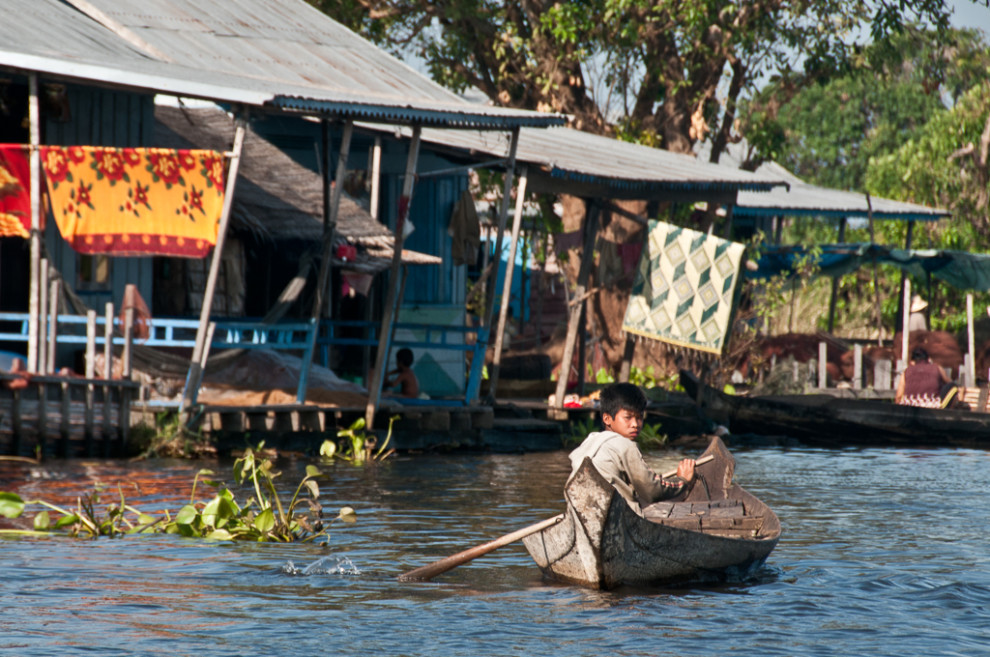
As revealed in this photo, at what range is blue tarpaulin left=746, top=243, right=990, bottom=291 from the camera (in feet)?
75.3

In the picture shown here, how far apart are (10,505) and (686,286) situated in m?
10.4

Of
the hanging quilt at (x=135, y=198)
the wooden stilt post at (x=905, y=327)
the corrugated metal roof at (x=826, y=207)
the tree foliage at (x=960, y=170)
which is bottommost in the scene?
the wooden stilt post at (x=905, y=327)

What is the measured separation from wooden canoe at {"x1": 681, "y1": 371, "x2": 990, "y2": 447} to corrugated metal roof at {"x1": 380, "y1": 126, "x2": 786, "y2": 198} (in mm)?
2906

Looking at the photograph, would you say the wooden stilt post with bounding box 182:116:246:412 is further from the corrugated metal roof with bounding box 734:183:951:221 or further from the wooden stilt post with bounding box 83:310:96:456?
the corrugated metal roof with bounding box 734:183:951:221

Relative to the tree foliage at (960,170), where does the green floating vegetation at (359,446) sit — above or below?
below

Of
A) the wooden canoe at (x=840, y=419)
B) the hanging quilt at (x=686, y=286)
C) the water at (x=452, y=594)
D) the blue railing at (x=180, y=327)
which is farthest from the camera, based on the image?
the wooden canoe at (x=840, y=419)

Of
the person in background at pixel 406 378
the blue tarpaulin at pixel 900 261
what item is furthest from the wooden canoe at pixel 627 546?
the blue tarpaulin at pixel 900 261

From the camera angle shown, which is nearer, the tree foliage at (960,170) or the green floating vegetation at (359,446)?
the green floating vegetation at (359,446)

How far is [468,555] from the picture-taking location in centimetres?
823

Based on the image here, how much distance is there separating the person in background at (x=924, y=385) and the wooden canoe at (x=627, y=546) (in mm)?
10367

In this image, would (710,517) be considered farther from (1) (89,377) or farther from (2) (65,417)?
(2) (65,417)

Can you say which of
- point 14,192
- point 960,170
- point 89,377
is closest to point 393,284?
point 89,377

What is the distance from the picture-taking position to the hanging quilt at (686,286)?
56.3 feet

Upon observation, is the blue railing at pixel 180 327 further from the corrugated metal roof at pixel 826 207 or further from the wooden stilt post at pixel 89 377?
the corrugated metal roof at pixel 826 207
